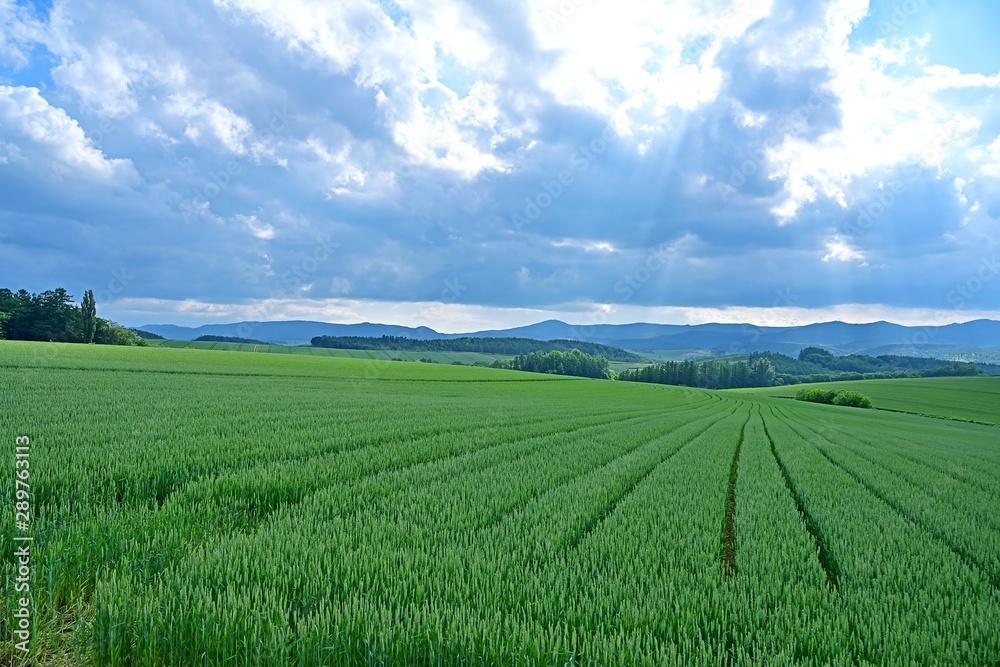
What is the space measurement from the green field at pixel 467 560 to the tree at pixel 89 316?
325 feet

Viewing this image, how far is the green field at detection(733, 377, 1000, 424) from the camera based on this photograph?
57344 mm

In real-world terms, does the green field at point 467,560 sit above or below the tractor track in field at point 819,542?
above

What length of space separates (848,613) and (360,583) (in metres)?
4.23

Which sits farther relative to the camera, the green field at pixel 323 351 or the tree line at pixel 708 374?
the tree line at pixel 708 374

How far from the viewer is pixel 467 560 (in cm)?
467

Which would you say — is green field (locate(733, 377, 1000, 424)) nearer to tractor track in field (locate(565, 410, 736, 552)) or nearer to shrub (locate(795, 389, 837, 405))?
shrub (locate(795, 389, 837, 405))

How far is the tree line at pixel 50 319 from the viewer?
8706 centimetres

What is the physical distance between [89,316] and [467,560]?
113179 millimetres

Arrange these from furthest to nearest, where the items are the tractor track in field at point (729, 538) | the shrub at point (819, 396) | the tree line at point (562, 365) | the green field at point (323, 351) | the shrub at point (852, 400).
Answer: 1. the tree line at point (562, 365)
2. the green field at point (323, 351)
3. the shrub at point (819, 396)
4. the shrub at point (852, 400)
5. the tractor track in field at point (729, 538)

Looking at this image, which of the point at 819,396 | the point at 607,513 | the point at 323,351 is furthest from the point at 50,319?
the point at 819,396

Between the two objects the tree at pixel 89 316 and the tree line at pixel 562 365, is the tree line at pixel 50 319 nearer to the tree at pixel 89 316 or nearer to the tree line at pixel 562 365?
the tree at pixel 89 316

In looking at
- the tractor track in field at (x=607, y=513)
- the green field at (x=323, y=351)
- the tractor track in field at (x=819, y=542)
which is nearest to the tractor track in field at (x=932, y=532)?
the tractor track in field at (x=819, y=542)

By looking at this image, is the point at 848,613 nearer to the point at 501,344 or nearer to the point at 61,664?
the point at 61,664

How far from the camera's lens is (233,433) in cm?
1158
